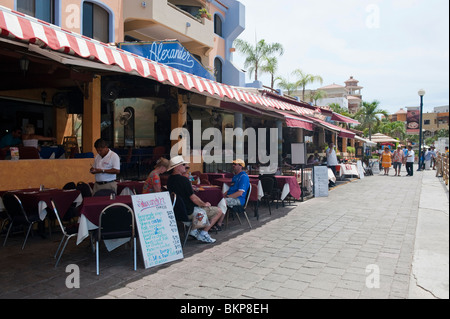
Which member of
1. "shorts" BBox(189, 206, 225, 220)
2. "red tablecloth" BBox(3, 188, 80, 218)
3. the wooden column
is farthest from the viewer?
the wooden column

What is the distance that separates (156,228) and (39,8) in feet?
26.8

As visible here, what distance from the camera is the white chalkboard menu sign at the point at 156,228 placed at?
15.1 ft

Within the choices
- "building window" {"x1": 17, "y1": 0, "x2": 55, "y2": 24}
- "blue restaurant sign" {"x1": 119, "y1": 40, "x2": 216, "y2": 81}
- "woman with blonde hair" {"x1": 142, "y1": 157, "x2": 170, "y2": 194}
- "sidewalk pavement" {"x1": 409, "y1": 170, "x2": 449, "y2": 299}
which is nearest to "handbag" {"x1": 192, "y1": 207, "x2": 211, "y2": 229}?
"woman with blonde hair" {"x1": 142, "y1": 157, "x2": 170, "y2": 194}

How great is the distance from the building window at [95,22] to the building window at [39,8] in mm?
1261

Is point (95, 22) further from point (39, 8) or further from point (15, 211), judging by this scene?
point (15, 211)

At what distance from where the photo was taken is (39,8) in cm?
962

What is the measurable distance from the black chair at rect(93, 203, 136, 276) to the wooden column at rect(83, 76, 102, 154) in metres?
4.62

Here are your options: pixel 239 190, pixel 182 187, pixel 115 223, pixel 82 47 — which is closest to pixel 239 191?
pixel 239 190

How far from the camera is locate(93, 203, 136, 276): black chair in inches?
173

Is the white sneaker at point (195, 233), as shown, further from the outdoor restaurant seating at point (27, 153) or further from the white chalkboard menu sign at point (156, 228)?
the outdoor restaurant seating at point (27, 153)

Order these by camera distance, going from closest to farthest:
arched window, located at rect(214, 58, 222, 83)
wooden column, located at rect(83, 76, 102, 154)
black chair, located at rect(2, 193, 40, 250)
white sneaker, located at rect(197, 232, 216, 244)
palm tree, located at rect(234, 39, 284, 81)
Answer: black chair, located at rect(2, 193, 40, 250), white sneaker, located at rect(197, 232, 216, 244), wooden column, located at rect(83, 76, 102, 154), arched window, located at rect(214, 58, 222, 83), palm tree, located at rect(234, 39, 284, 81)

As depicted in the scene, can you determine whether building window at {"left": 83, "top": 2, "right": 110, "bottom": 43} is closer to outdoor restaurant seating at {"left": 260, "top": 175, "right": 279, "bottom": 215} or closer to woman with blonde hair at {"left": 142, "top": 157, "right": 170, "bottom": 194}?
outdoor restaurant seating at {"left": 260, "top": 175, "right": 279, "bottom": 215}

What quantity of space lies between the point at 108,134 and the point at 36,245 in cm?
833

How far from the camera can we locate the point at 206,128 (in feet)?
52.7
